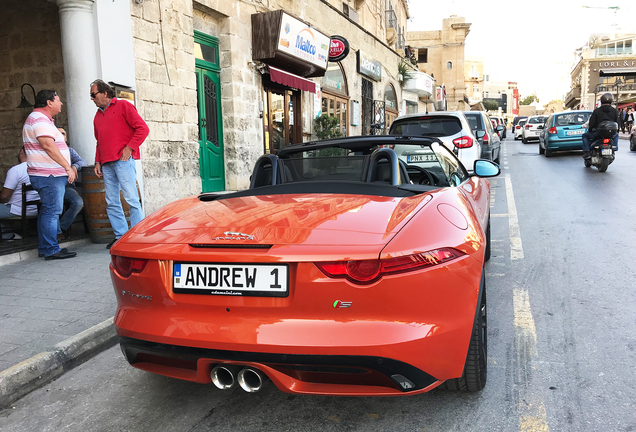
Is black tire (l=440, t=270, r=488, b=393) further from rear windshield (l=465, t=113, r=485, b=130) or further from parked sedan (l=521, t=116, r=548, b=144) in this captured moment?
parked sedan (l=521, t=116, r=548, b=144)

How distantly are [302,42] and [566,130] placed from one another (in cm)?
949

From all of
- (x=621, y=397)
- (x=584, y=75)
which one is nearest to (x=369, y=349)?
(x=621, y=397)

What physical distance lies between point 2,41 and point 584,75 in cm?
10530

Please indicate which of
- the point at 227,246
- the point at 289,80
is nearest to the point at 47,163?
the point at 227,246

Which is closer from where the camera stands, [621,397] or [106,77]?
[621,397]

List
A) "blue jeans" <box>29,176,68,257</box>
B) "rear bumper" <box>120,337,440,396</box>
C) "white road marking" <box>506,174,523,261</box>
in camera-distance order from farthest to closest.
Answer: "blue jeans" <box>29,176,68,257</box>
"white road marking" <box>506,174,523,261</box>
"rear bumper" <box>120,337,440,396</box>

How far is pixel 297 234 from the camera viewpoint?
2119 mm

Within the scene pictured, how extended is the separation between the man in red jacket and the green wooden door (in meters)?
4.25

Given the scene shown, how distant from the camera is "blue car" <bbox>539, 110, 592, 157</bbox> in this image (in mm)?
16359

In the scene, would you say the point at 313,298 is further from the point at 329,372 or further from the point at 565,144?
the point at 565,144

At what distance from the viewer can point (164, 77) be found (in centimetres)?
842

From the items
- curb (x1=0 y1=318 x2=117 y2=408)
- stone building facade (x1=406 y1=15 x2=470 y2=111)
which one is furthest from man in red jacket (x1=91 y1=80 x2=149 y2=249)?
stone building facade (x1=406 y1=15 x2=470 y2=111)

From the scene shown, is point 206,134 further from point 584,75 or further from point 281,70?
point 584,75

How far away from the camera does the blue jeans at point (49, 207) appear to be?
5673 millimetres
